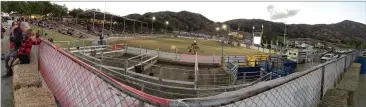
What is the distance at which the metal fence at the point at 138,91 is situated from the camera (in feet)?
8.98

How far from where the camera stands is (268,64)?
74.3 ft

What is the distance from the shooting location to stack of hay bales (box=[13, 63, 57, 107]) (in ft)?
16.5

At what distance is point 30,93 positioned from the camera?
18.1 feet

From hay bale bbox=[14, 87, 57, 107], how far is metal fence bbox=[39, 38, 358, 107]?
0.27m

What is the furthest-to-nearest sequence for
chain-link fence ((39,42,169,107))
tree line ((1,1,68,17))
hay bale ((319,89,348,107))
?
tree line ((1,1,68,17)) → hay bale ((319,89,348,107)) → chain-link fence ((39,42,169,107))

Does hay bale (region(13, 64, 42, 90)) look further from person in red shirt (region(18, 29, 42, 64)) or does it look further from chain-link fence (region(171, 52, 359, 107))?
chain-link fence (region(171, 52, 359, 107))

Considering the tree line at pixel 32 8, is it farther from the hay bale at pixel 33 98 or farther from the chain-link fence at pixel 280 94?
the chain-link fence at pixel 280 94

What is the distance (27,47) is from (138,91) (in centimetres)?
742

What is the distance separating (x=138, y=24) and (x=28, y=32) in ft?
405

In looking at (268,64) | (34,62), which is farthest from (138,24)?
(34,62)

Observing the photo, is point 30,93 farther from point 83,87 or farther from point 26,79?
point 83,87

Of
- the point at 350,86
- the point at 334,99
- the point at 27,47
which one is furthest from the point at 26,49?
the point at 350,86

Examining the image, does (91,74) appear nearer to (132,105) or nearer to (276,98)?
(132,105)

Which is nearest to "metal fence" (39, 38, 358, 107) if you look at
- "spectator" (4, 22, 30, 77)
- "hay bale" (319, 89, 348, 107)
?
"hay bale" (319, 89, 348, 107)
